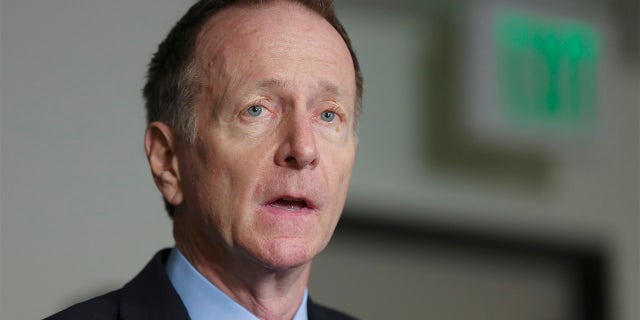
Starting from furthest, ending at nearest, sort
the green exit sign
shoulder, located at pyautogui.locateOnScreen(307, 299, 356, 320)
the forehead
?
the green exit sign
shoulder, located at pyautogui.locateOnScreen(307, 299, 356, 320)
the forehead

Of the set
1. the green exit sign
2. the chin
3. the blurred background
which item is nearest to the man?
the chin

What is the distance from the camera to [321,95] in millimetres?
2205

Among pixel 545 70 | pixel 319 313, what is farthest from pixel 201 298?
pixel 545 70

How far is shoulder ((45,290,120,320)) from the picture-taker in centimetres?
216

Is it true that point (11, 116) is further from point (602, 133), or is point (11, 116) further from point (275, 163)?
point (602, 133)

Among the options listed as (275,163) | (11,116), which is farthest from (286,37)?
(11,116)

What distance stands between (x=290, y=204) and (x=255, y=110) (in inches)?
7.6

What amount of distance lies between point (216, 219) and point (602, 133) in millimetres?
4247

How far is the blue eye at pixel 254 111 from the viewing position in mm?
2164

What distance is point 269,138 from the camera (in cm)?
214

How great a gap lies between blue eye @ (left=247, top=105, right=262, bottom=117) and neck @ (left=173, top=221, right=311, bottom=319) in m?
0.26

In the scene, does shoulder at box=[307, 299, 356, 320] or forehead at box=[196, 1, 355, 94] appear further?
shoulder at box=[307, 299, 356, 320]

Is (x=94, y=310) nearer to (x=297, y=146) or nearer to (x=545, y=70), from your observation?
(x=297, y=146)

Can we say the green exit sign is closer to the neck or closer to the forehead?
the forehead
